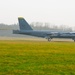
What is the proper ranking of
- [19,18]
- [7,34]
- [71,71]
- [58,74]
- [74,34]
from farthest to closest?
[7,34]
[19,18]
[74,34]
[71,71]
[58,74]

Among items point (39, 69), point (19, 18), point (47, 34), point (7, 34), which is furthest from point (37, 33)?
point (7, 34)

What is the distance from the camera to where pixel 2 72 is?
12766 millimetres

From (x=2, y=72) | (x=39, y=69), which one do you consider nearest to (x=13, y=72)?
(x=2, y=72)

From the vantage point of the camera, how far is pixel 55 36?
73.4m

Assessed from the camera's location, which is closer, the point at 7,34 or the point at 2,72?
the point at 2,72

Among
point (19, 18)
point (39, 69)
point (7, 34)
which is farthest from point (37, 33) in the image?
point (7, 34)

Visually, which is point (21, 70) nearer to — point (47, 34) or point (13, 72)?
point (13, 72)

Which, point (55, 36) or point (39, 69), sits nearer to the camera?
point (39, 69)

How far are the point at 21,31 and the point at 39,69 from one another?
196ft

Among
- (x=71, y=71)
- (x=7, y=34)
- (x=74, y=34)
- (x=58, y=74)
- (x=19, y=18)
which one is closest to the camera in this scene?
(x=58, y=74)

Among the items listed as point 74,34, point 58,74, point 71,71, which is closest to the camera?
point 58,74

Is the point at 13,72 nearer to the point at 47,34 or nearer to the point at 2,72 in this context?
the point at 2,72

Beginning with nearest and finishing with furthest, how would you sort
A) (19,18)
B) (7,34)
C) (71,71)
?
(71,71) < (19,18) < (7,34)

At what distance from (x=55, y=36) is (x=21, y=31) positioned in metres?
8.78
